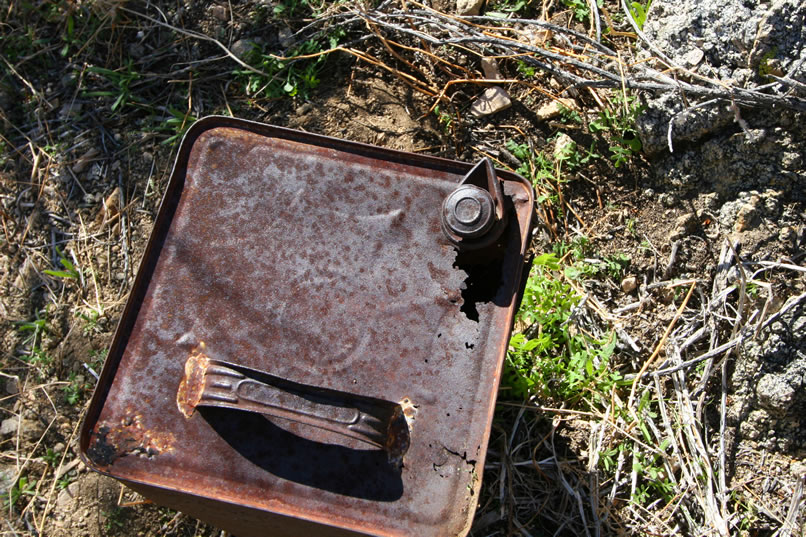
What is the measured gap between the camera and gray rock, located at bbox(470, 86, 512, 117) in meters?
2.47

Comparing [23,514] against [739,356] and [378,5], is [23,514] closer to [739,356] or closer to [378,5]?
[378,5]

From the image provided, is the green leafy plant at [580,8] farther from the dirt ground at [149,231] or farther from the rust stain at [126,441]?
the rust stain at [126,441]

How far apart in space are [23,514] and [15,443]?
0.84ft

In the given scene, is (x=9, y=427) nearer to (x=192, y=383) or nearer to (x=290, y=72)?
(x=192, y=383)

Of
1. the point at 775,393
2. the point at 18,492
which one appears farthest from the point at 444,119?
the point at 18,492

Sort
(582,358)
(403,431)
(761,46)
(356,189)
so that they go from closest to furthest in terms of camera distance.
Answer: (403,431) → (356,189) → (761,46) → (582,358)

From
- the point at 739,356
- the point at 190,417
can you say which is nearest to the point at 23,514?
the point at 190,417

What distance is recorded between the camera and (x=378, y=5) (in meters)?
2.61

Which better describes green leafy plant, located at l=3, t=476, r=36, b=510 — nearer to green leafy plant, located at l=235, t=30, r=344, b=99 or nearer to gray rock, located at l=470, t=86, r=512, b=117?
green leafy plant, located at l=235, t=30, r=344, b=99

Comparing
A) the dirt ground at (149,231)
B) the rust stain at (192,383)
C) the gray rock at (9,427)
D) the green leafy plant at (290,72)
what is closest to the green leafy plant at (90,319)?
the dirt ground at (149,231)

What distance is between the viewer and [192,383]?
4.80 feet

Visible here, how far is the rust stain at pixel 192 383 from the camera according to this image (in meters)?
1.45

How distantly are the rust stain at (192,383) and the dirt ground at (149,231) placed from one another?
3.19 feet

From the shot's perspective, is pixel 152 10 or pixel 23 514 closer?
pixel 23 514
